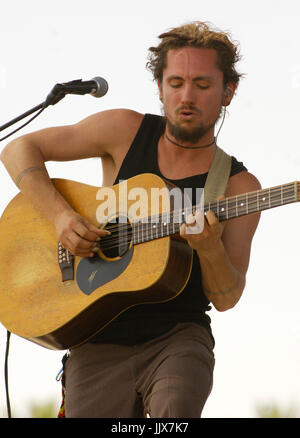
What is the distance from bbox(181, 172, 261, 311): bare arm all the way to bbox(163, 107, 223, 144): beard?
27cm

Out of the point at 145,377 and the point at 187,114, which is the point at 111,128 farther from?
the point at 145,377

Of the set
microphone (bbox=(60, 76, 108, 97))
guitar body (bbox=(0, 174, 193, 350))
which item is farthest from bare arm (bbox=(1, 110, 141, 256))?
microphone (bbox=(60, 76, 108, 97))

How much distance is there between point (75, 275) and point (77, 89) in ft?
2.93

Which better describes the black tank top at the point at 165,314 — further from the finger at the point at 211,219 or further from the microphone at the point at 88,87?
the microphone at the point at 88,87

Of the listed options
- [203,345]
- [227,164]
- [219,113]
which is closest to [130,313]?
[203,345]

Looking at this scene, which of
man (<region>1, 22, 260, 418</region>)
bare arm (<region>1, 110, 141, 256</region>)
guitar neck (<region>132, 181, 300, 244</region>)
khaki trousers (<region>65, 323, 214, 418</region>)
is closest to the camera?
guitar neck (<region>132, 181, 300, 244</region>)

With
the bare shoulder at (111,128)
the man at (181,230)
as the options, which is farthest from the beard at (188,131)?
the bare shoulder at (111,128)

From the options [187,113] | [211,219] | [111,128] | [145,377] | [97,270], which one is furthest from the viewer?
[111,128]

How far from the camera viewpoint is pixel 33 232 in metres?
3.75

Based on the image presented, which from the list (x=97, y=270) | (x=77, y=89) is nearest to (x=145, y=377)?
(x=97, y=270)

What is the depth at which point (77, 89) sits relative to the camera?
306cm

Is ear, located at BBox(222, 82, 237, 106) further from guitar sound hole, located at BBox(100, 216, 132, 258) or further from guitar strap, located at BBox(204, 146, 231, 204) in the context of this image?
guitar sound hole, located at BBox(100, 216, 132, 258)

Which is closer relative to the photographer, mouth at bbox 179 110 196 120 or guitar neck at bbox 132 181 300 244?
guitar neck at bbox 132 181 300 244

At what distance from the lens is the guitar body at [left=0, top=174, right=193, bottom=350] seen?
10.5 ft
